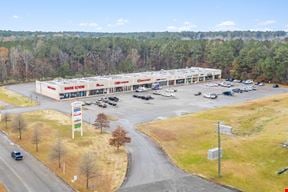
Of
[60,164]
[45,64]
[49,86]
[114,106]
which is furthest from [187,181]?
[45,64]

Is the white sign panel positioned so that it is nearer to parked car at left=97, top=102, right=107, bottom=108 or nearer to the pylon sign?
the pylon sign

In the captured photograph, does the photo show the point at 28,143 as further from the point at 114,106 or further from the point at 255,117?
the point at 255,117

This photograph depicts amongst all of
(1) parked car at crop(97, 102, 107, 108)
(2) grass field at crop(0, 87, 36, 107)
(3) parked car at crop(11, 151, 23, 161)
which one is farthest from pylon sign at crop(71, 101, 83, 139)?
(2) grass field at crop(0, 87, 36, 107)

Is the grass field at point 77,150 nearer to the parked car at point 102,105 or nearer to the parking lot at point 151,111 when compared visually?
the parking lot at point 151,111

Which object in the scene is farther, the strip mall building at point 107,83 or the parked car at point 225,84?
the parked car at point 225,84

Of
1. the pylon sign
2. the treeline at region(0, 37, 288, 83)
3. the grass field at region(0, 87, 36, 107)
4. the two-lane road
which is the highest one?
the treeline at region(0, 37, 288, 83)

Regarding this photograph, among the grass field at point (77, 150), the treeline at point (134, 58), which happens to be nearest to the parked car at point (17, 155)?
the grass field at point (77, 150)

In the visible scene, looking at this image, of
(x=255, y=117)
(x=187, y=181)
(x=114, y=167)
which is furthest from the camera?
(x=255, y=117)
